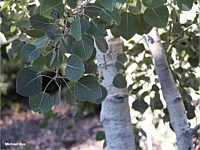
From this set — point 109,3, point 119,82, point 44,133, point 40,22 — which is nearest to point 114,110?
point 119,82

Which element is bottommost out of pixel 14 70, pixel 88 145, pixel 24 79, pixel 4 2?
pixel 88 145

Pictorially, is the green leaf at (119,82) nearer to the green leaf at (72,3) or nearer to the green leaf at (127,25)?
the green leaf at (127,25)

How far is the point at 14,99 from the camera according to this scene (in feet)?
16.8

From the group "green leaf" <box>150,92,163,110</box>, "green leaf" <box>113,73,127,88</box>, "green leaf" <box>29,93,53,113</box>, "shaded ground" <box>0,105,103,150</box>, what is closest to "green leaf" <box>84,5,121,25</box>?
→ "green leaf" <box>29,93,53,113</box>

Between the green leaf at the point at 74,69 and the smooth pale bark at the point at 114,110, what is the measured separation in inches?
18.1

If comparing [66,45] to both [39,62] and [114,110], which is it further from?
[114,110]

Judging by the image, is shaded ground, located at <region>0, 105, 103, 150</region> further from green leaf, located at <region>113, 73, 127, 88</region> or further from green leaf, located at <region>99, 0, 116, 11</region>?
green leaf, located at <region>99, 0, 116, 11</region>

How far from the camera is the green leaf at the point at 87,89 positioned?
1.92 ft

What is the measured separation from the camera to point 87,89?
59cm

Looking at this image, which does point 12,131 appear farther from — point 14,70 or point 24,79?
point 24,79

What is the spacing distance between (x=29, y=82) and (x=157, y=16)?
222 millimetres

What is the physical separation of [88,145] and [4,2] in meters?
3.18

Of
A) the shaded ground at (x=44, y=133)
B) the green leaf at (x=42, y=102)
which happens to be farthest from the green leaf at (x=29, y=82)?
the shaded ground at (x=44, y=133)

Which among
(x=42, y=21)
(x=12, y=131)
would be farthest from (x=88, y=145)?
(x=42, y=21)
